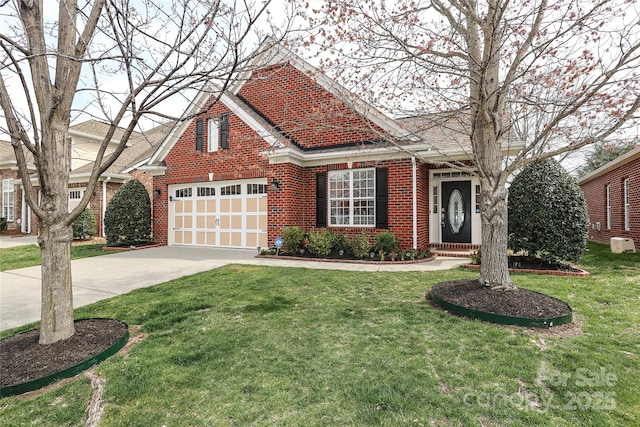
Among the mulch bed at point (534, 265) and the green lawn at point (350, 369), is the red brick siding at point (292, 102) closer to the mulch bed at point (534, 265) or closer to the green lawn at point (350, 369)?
the mulch bed at point (534, 265)

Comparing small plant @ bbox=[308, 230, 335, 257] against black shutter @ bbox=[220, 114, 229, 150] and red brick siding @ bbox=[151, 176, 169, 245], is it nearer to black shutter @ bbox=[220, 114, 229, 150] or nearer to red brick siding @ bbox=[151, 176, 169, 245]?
black shutter @ bbox=[220, 114, 229, 150]

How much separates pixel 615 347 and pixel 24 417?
5.20m

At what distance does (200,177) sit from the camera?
11.3 m

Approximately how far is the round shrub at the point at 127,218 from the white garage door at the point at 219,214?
103cm

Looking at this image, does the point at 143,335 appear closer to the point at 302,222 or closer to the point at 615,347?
the point at 615,347

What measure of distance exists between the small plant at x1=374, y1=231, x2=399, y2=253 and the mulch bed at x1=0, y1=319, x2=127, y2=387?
21.4 ft

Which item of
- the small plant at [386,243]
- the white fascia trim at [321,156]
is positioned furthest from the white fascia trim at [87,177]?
the small plant at [386,243]

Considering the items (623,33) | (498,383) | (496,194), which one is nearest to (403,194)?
(496,194)

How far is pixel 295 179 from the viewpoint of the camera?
1011cm

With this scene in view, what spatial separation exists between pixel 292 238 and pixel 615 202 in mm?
12588

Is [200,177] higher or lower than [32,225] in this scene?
higher

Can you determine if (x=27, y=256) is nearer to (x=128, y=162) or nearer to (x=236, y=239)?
(x=236, y=239)

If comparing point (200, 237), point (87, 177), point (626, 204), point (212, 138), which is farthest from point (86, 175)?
point (626, 204)

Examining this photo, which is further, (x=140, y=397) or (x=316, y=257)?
(x=316, y=257)
